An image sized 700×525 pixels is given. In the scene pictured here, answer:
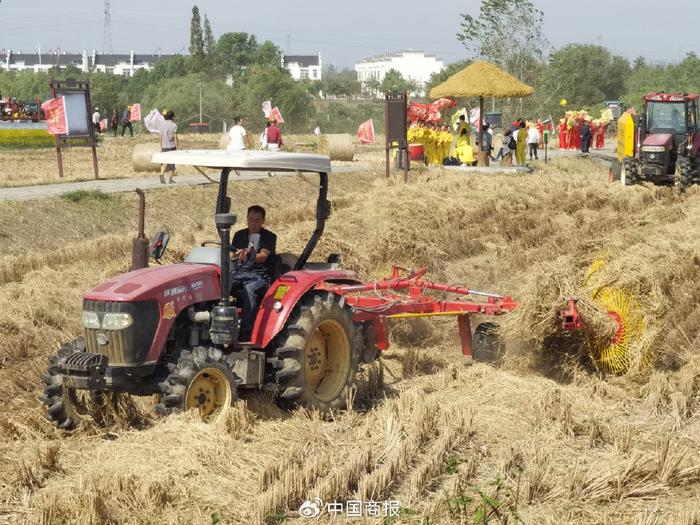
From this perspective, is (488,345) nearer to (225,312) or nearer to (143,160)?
(225,312)

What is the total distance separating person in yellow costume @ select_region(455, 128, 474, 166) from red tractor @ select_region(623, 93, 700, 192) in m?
4.94

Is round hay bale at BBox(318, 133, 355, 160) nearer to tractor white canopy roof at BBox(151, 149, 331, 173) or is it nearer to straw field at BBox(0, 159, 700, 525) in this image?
straw field at BBox(0, 159, 700, 525)

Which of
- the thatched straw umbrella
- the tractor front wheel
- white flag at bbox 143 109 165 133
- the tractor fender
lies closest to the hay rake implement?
the tractor fender

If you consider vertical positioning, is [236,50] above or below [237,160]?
above

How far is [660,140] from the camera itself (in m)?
24.9

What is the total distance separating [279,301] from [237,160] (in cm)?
107

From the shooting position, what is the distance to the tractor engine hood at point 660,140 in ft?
80.9

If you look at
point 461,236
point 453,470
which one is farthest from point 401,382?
point 461,236

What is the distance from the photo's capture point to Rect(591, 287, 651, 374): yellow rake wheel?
898 cm

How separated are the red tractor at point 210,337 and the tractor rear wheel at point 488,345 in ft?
6.05

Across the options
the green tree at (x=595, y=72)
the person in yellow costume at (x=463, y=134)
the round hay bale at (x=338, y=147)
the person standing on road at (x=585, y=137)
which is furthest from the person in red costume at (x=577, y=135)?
the green tree at (x=595, y=72)

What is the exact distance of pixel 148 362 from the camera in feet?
23.3

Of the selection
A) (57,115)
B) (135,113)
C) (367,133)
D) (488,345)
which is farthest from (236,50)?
(488,345)

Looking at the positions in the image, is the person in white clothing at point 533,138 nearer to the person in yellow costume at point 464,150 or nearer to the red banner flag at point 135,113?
the person in yellow costume at point 464,150
